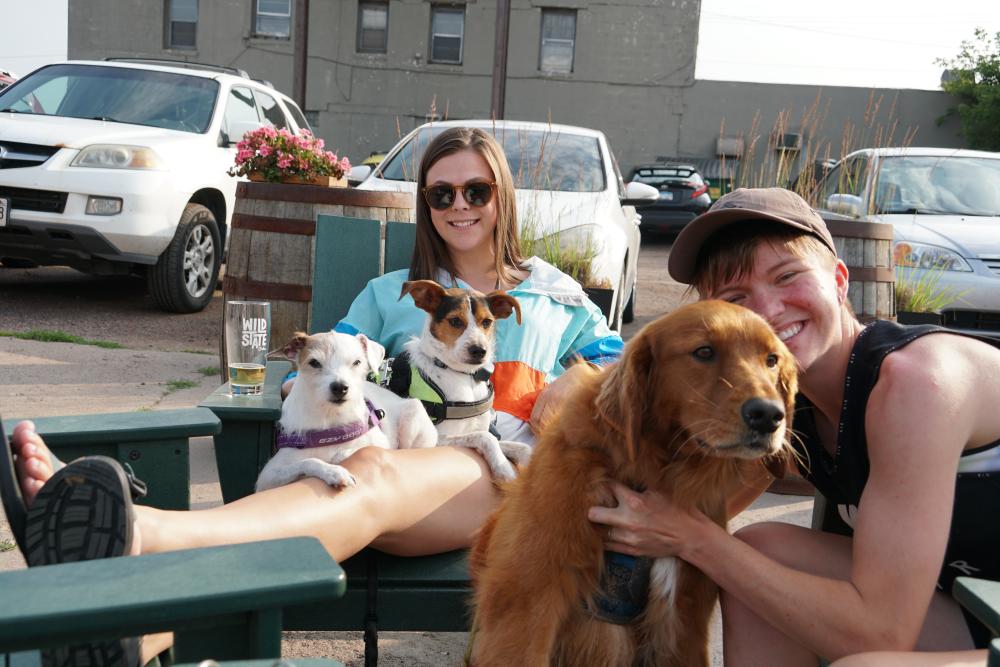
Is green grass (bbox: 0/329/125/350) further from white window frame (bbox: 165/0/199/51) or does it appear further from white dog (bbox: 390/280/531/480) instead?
white window frame (bbox: 165/0/199/51)

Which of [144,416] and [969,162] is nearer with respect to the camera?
[144,416]

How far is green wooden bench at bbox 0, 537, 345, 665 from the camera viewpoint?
132 centimetres

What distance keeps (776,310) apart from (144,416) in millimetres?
1720

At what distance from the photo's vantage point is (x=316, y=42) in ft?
79.5

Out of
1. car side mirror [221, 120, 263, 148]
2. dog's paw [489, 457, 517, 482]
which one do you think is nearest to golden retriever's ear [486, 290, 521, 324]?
dog's paw [489, 457, 517, 482]

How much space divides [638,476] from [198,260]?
696 centimetres

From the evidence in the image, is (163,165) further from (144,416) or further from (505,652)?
(505,652)

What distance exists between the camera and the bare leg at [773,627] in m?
2.13

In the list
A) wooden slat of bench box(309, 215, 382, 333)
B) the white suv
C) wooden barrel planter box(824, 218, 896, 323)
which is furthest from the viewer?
the white suv

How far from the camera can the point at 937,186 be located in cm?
796

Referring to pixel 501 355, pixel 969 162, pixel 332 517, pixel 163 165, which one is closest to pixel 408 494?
pixel 332 517

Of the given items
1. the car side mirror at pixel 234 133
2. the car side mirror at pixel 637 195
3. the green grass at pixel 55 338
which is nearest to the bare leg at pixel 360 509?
the car side mirror at pixel 637 195

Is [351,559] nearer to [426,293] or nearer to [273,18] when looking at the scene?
[426,293]

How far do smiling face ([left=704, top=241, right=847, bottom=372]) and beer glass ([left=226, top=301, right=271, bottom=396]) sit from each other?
1.67 m
